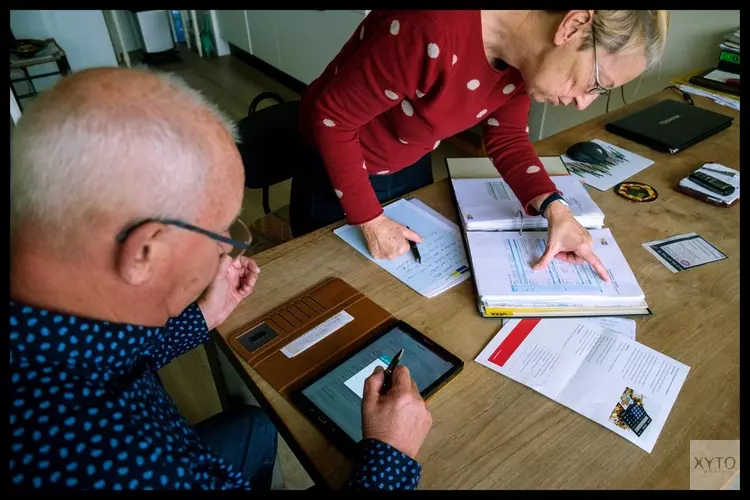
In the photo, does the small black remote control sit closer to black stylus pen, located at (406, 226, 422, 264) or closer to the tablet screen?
black stylus pen, located at (406, 226, 422, 264)

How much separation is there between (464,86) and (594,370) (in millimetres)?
604

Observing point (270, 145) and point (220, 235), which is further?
point (270, 145)

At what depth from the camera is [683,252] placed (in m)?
1.10

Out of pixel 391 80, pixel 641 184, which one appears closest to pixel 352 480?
pixel 391 80

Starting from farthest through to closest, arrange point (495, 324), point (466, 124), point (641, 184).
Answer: point (641, 184)
point (466, 124)
point (495, 324)

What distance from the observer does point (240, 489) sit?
649 millimetres

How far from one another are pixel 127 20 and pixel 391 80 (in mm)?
4836

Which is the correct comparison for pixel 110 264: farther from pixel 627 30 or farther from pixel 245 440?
pixel 627 30

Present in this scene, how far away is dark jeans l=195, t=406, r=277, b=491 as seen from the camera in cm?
109

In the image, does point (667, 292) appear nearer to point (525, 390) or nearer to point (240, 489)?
point (525, 390)

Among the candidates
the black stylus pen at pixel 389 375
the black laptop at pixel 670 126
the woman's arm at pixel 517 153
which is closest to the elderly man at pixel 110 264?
the black stylus pen at pixel 389 375

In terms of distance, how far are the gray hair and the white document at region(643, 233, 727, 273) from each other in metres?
0.99

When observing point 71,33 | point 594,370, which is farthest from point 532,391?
point 71,33

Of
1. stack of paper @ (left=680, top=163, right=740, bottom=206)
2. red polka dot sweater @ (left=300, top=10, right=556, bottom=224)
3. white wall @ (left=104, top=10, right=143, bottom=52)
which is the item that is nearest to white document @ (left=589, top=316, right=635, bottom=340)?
red polka dot sweater @ (left=300, top=10, right=556, bottom=224)
